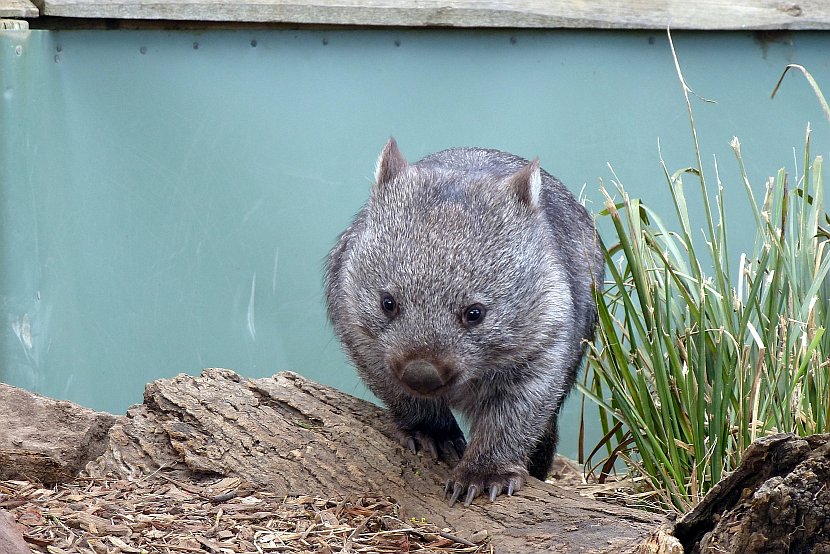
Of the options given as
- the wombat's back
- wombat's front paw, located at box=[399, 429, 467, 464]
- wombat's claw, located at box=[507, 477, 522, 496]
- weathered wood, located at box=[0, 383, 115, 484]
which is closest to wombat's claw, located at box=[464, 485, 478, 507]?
wombat's claw, located at box=[507, 477, 522, 496]

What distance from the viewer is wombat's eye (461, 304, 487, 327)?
143 inches

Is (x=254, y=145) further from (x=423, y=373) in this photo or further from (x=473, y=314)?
(x=423, y=373)

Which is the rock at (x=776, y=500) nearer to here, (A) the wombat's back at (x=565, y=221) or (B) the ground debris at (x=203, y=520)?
(B) the ground debris at (x=203, y=520)

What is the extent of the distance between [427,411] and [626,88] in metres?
2.53

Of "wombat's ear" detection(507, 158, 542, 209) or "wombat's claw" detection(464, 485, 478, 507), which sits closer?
"wombat's claw" detection(464, 485, 478, 507)

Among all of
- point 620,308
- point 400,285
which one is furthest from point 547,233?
point 620,308

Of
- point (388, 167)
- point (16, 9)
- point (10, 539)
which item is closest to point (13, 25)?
point (16, 9)

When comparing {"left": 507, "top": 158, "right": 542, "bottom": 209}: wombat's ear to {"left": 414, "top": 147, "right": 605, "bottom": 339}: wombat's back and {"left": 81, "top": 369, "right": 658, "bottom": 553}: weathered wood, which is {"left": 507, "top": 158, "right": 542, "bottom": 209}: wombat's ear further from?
{"left": 81, "top": 369, "right": 658, "bottom": 553}: weathered wood

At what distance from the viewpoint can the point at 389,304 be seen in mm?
3689

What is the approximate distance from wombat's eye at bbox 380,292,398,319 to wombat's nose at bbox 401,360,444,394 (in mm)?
240

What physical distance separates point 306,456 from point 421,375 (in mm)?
687

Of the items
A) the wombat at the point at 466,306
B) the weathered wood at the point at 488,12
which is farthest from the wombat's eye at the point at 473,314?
the weathered wood at the point at 488,12

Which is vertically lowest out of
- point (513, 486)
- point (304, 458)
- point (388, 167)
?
point (513, 486)

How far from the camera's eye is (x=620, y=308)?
573 centimetres
